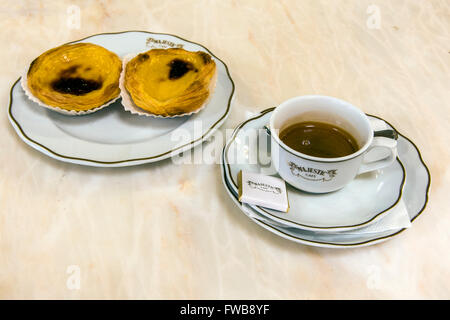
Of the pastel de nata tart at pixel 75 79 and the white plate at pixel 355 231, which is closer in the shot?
the white plate at pixel 355 231

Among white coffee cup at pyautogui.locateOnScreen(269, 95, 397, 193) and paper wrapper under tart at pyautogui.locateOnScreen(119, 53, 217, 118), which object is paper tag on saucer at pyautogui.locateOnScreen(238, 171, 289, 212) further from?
paper wrapper under tart at pyautogui.locateOnScreen(119, 53, 217, 118)

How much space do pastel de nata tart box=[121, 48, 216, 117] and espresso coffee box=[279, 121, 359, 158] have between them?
175 millimetres

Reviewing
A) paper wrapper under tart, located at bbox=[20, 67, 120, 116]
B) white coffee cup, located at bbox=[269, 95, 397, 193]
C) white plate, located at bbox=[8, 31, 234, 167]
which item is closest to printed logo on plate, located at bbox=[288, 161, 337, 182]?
white coffee cup, located at bbox=[269, 95, 397, 193]

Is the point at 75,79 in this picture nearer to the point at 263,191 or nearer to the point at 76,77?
the point at 76,77

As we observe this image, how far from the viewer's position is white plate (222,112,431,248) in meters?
0.50

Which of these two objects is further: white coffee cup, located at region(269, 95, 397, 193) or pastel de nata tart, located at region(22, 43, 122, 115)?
pastel de nata tart, located at region(22, 43, 122, 115)

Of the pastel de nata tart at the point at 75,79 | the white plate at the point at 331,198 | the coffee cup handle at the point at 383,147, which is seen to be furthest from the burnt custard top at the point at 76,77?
the coffee cup handle at the point at 383,147

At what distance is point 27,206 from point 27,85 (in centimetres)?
23

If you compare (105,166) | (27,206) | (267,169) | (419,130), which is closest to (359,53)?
(419,130)

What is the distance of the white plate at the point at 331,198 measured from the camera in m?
0.51

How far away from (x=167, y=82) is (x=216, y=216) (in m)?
0.26

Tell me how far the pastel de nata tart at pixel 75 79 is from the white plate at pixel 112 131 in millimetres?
24

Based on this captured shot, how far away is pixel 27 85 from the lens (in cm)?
68

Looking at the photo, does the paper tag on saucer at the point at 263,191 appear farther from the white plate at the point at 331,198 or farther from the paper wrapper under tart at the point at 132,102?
the paper wrapper under tart at the point at 132,102
